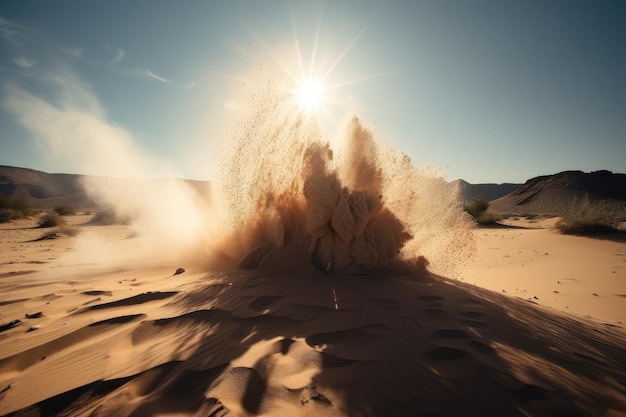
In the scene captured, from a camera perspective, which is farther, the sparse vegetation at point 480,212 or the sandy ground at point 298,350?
the sparse vegetation at point 480,212

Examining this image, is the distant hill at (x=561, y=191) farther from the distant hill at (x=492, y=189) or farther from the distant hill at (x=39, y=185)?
the distant hill at (x=39, y=185)

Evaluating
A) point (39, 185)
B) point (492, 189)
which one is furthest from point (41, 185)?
point (492, 189)

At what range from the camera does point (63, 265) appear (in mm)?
5234

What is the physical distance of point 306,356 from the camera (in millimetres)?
1805

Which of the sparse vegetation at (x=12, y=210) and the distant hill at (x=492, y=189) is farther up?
the distant hill at (x=492, y=189)

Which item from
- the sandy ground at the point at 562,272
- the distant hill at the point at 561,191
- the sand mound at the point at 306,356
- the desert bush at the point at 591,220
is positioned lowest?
the sandy ground at the point at 562,272

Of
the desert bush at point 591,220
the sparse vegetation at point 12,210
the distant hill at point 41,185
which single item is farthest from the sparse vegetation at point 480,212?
the distant hill at point 41,185

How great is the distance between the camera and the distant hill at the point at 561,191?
1653 inches

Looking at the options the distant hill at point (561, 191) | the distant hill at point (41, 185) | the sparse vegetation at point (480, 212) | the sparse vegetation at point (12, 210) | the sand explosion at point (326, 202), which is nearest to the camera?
the sand explosion at point (326, 202)

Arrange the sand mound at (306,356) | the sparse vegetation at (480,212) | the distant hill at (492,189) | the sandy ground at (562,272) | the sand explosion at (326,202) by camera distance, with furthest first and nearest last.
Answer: the distant hill at (492,189)
the sparse vegetation at (480,212)
the sandy ground at (562,272)
the sand explosion at (326,202)
the sand mound at (306,356)

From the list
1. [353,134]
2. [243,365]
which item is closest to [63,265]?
[243,365]

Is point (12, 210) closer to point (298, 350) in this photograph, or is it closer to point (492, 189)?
point (298, 350)

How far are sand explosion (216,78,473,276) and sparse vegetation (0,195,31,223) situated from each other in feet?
62.8

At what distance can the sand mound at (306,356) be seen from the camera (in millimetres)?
1464
